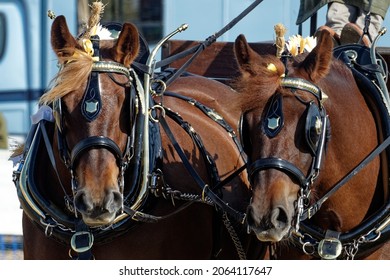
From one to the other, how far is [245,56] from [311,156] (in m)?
0.44

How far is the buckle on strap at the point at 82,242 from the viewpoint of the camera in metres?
3.06

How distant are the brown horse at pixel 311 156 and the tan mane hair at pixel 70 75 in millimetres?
527

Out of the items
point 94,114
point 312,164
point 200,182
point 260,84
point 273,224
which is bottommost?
point 200,182

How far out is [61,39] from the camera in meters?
3.07

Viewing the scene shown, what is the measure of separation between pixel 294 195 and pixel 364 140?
1.35 ft

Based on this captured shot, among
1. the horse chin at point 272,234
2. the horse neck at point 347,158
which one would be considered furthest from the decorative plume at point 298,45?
the horse chin at point 272,234

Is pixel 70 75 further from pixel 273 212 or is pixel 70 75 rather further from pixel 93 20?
pixel 273 212

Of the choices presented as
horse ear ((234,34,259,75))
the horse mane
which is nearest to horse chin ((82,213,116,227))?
the horse mane

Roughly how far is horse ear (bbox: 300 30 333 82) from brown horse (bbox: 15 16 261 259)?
0.57m

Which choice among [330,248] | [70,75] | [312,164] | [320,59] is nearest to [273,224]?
[312,164]

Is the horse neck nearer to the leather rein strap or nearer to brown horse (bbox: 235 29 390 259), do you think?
brown horse (bbox: 235 29 390 259)

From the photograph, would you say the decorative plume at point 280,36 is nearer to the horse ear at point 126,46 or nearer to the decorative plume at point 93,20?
the horse ear at point 126,46

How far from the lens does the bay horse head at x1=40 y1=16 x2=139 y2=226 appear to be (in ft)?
9.31

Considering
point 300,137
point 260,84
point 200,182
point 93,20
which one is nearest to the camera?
point 300,137
